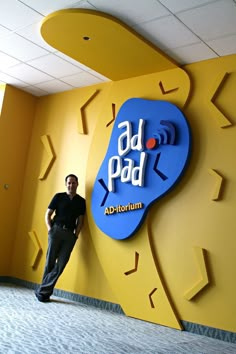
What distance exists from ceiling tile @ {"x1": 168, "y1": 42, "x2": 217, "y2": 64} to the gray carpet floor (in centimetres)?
283

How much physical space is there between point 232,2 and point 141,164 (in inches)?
72.7

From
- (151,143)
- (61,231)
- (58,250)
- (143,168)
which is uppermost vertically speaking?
(151,143)

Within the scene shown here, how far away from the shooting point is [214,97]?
13.1 ft

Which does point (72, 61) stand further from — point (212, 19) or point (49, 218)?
point (49, 218)

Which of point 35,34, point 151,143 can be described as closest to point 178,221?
point 151,143

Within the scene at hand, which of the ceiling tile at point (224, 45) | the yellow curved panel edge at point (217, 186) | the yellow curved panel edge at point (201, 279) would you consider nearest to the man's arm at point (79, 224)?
the yellow curved panel edge at point (201, 279)

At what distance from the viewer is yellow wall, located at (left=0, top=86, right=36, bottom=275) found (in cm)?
560

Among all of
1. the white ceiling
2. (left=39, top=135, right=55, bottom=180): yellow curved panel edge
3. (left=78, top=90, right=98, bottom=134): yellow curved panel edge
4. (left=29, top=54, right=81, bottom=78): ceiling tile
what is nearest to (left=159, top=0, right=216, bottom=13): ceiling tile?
the white ceiling

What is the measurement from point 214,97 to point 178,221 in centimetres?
135

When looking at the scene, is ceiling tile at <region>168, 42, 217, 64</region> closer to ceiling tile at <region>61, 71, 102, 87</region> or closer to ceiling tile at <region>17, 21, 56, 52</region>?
ceiling tile at <region>61, 71, 102, 87</region>

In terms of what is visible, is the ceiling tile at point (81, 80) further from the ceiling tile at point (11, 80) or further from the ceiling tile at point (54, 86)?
the ceiling tile at point (11, 80)

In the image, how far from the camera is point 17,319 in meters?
3.43

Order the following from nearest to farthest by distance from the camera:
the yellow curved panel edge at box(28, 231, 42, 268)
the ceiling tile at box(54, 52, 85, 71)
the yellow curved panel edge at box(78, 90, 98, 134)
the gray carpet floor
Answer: the gray carpet floor
the ceiling tile at box(54, 52, 85, 71)
the yellow curved panel edge at box(78, 90, 98, 134)
the yellow curved panel edge at box(28, 231, 42, 268)

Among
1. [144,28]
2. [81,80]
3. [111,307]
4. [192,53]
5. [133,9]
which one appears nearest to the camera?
[133,9]
